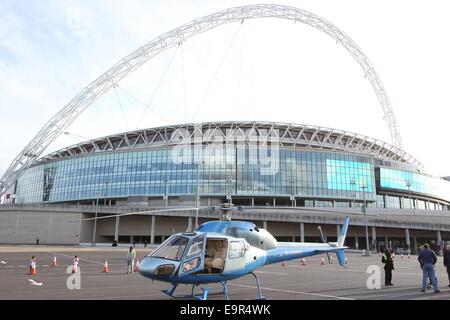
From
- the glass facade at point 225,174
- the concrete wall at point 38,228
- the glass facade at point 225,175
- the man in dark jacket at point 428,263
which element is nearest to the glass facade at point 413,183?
the glass facade at point 225,175

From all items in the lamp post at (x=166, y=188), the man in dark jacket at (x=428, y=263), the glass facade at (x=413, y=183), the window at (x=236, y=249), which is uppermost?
the glass facade at (x=413, y=183)

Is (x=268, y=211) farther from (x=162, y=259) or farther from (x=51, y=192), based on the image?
(x=162, y=259)

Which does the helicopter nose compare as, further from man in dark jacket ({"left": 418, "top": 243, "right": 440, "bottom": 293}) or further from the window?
man in dark jacket ({"left": 418, "top": 243, "right": 440, "bottom": 293})

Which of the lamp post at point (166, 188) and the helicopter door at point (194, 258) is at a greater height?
the lamp post at point (166, 188)

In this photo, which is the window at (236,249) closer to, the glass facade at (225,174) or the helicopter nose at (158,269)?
the helicopter nose at (158,269)

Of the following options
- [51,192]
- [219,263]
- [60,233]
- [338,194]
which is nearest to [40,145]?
[51,192]

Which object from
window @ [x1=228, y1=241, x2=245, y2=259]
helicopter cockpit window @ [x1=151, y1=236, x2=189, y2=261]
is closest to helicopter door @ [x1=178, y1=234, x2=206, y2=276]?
helicopter cockpit window @ [x1=151, y1=236, x2=189, y2=261]

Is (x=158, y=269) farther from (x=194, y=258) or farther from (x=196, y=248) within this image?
(x=196, y=248)

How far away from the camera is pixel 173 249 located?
38.0 feet

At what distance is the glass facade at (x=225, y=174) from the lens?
10388 centimetres

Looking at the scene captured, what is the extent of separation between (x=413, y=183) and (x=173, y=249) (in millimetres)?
128398

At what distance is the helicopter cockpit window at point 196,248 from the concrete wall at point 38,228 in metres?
80.1

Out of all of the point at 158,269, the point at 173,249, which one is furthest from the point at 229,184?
the point at 158,269
